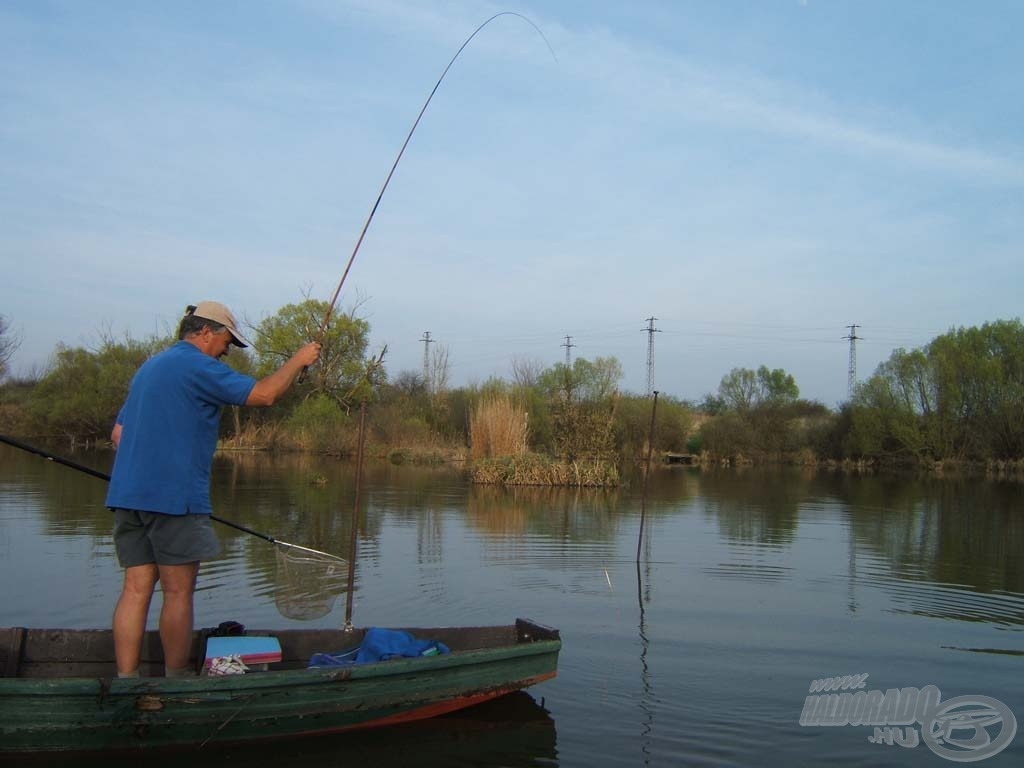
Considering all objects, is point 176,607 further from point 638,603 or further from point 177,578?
point 638,603

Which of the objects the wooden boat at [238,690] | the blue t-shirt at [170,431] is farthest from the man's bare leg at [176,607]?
the blue t-shirt at [170,431]

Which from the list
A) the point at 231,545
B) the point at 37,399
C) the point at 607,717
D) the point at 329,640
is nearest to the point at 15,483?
the point at 231,545

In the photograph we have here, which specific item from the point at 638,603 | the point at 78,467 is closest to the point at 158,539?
the point at 78,467

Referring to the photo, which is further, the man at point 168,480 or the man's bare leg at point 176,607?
the man's bare leg at point 176,607

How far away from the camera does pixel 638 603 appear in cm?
862

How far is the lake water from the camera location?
16.8 feet

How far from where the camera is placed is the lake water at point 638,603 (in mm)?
5109

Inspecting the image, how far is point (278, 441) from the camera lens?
3784 centimetres

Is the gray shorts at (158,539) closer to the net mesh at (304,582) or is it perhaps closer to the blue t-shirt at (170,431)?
the blue t-shirt at (170,431)

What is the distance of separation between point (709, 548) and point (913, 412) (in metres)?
33.9

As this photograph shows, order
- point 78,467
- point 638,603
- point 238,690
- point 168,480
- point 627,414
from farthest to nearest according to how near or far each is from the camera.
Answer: point 627,414
point 638,603
point 78,467
point 238,690
point 168,480

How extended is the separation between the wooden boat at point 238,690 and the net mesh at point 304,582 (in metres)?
0.25

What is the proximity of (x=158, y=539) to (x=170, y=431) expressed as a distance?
555 mm

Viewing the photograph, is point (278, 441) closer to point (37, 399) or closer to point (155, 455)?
point (37, 399)
